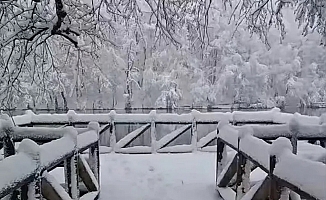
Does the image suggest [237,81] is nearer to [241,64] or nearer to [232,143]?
[241,64]

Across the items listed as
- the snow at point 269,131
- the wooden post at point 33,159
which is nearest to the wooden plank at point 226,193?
the snow at point 269,131

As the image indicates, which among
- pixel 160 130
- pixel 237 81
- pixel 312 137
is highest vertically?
pixel 237 81

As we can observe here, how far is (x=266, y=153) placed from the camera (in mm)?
2277

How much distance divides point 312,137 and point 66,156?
9.76 feet

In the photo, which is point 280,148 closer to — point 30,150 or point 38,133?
point 30,150

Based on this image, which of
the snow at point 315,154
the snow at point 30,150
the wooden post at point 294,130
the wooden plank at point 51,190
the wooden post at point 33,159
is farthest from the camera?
the wooden post at point 294,130

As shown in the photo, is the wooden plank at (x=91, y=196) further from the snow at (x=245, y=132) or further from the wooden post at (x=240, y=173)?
the snow at (x=245, y=132)

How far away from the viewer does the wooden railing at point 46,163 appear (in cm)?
185

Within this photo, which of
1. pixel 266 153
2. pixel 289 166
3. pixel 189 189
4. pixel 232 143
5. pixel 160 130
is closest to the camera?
pixel 289 166

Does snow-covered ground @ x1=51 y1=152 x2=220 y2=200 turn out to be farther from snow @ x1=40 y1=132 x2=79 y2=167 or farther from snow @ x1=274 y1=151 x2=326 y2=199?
snow @ x1=274 y1=151 x2=326 y2=199

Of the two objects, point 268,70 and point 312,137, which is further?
point 268,70

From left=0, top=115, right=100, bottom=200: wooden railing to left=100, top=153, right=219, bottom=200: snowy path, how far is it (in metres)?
0.52

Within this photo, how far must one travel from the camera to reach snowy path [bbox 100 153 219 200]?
3.77 metres

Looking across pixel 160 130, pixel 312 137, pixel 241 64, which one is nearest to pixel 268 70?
pixel 241 64
